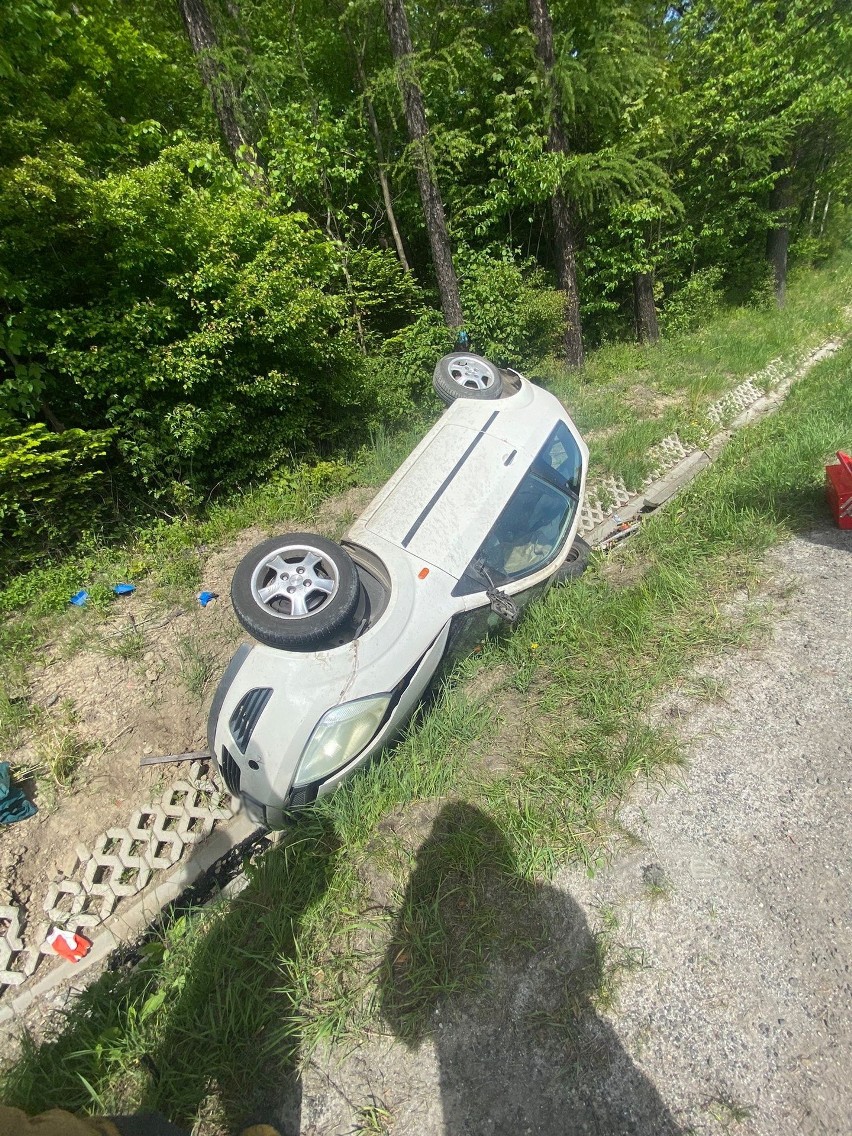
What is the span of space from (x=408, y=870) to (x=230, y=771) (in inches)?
43.7

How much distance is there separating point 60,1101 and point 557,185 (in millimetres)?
10355

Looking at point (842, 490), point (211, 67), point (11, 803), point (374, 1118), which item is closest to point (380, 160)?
point (211, 67)

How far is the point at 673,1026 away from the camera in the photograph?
1958mm

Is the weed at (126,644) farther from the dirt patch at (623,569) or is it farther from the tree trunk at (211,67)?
the tree trunk at (211,67)

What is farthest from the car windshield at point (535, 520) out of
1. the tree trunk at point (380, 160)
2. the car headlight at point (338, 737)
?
the tree trunk at point (380, 160)

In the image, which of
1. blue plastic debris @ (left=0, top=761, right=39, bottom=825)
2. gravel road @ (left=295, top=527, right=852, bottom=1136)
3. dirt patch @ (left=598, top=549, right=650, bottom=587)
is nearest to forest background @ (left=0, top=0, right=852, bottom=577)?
blue plastic debris @ (left=0, top=761, right=39, bottom=825)

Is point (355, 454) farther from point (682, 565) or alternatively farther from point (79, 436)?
point (682, 565)

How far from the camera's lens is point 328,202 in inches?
291

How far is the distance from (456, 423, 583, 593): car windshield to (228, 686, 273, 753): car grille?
132 cm

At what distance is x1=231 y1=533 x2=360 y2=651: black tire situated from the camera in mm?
2734

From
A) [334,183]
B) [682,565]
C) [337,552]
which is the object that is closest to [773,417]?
[682,565]

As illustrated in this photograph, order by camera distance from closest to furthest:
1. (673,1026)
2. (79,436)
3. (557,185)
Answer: (673,1026)
(79,436)
(557,185)

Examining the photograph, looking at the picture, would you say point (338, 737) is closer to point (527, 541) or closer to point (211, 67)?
point (527, 541)

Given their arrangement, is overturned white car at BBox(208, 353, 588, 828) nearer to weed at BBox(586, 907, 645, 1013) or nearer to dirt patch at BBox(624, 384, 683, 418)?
weed at BBox(586, 907, 645, 1013)
